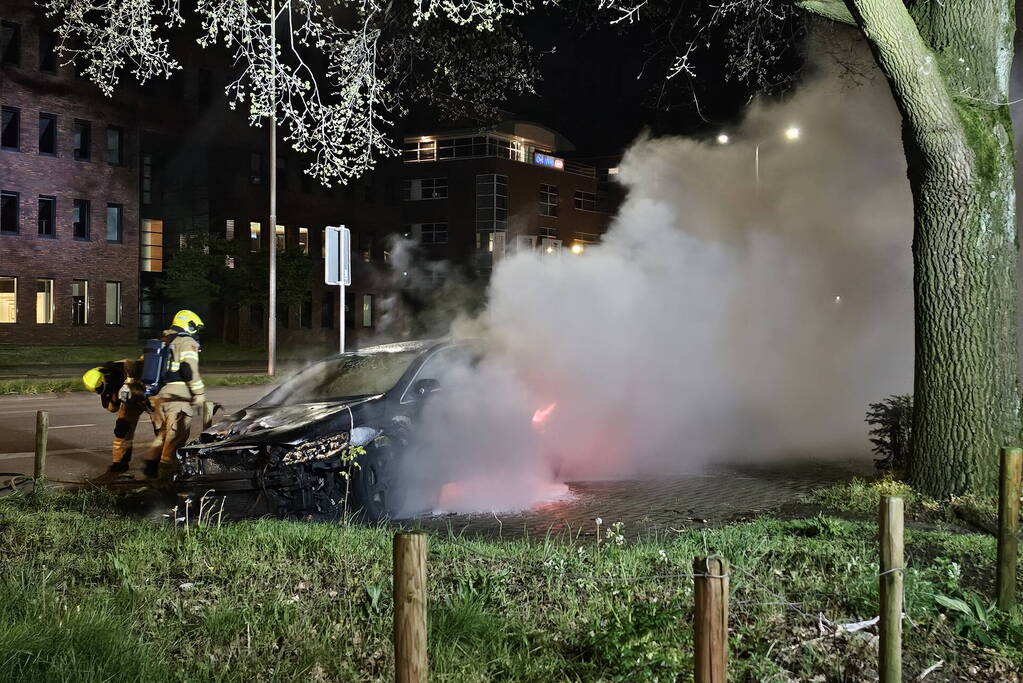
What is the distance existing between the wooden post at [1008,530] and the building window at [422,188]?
67.3 metres

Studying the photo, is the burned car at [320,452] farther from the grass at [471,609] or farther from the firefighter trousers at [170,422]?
the firefighter trousers at [170,422]

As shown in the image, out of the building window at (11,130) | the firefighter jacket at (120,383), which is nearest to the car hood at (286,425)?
the firefighter jacket at (120,383)

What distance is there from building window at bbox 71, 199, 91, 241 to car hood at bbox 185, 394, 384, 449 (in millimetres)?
40121

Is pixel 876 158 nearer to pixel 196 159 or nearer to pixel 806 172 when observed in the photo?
pixel 806 172

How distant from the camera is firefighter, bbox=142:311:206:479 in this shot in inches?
443

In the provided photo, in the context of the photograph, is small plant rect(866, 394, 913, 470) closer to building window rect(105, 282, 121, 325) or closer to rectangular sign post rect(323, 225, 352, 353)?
rectangular sign post rect(323, 225, 352, 353)

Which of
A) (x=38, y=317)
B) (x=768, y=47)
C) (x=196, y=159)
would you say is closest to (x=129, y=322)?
(x=38, y=317)

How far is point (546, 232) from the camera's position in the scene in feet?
249

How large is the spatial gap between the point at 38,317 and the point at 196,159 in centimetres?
1221

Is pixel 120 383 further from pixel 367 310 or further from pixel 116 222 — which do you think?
pixel 367 310

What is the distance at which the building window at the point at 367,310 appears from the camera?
61.4 meters

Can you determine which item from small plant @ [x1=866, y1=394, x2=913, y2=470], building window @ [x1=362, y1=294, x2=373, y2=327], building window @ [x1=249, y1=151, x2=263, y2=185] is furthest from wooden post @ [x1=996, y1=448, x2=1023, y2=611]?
building window @ [x1=362, y1=294, x2=373, y2=327]

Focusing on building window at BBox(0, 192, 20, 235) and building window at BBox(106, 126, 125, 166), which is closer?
building window at BBox(0, 192, 20, 235)

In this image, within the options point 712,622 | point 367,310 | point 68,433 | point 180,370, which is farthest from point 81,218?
point 712,622
